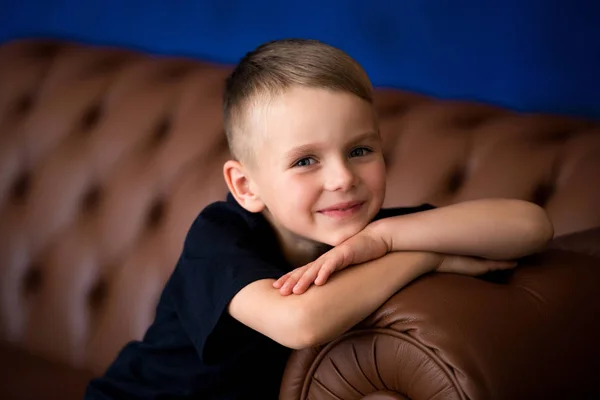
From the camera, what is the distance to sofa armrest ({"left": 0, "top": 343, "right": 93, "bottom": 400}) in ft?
5.02

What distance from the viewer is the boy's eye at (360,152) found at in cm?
111

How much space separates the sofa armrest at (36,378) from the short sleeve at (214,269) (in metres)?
0.48

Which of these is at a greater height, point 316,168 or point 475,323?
point 316,168

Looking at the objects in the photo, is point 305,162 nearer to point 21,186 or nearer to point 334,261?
point 334,261

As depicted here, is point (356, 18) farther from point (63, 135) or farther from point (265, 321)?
point (265, 321)

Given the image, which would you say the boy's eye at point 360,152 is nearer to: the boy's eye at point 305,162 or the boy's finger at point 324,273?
the boy's eye at point 305,162

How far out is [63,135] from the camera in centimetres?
183

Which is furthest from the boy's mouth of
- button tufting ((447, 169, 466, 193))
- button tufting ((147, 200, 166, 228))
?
button tufting ((147, 200, 166, 228))

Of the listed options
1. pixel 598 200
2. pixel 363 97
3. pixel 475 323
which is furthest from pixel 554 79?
pixel 475 323

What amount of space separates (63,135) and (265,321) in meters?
1.05

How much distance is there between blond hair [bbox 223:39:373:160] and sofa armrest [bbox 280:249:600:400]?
29 cm

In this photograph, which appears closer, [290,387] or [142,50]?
[290,387]

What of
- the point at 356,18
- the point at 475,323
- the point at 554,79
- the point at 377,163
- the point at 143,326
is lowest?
the point at 143,326

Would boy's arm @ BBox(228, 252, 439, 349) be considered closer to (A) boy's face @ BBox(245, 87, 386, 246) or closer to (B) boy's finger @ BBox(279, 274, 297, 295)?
(B) boy's finger @ BBox(279, 274, 297, 295)
